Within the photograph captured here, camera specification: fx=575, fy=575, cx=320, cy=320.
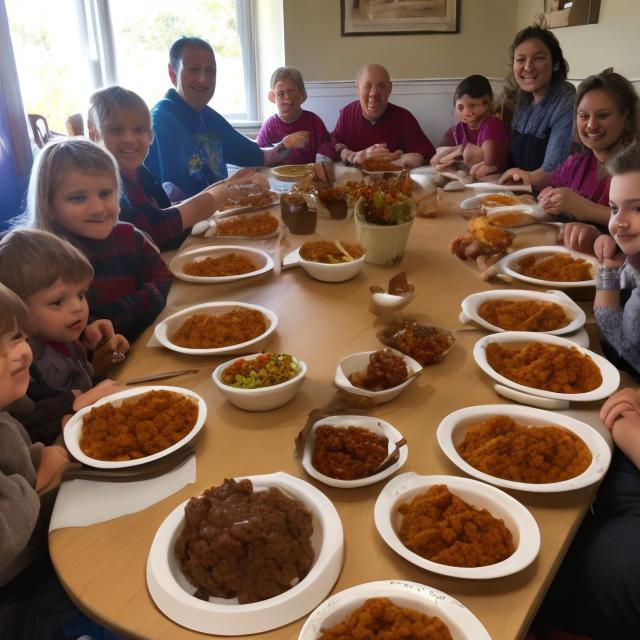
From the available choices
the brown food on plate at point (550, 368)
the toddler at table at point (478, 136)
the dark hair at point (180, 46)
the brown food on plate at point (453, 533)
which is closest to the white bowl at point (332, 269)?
the brown food on plate at point (550, 368)

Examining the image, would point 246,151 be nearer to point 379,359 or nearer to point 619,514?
point 379,359

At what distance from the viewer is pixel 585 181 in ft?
9.18

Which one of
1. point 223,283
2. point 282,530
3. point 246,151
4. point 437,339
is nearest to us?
point 282,530

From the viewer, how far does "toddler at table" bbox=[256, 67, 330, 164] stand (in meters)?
3.98

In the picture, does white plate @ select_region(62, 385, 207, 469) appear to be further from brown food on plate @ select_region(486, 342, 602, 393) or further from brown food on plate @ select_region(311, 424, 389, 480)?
brown food on plate @ select_region(486, 342, 602, 393)

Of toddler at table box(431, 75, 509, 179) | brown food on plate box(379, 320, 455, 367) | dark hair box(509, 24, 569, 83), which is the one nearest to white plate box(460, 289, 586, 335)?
brown food on plate box(379, 320, 455, 367)

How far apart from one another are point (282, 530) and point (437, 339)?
0.76 meters

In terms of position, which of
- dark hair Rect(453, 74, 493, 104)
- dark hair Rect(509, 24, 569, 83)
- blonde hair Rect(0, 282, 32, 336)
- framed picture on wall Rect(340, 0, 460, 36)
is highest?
framed picture on wall Rect(340, 0, 460, 36)

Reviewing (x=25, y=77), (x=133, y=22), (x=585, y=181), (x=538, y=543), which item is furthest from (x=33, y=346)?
(x=133, y=22)

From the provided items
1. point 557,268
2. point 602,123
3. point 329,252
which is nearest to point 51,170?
point 329,252

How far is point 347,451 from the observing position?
3.55 feet

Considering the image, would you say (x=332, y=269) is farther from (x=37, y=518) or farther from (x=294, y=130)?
(x=294, y=130)

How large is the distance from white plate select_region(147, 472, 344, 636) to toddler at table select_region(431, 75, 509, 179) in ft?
9.65

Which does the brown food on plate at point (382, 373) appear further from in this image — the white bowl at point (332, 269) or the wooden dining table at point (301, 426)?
the white bowl at point (332, 269)
